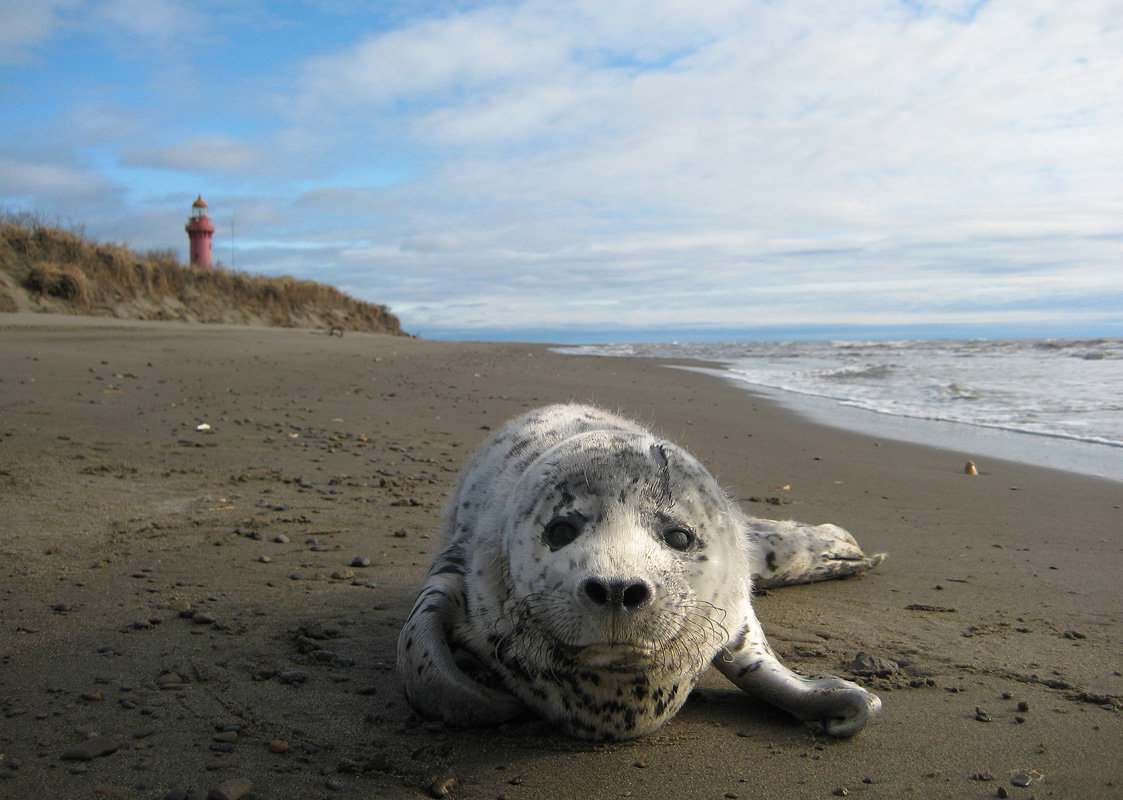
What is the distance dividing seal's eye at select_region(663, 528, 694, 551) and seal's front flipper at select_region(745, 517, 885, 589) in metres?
1.99

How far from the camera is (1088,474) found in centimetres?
766

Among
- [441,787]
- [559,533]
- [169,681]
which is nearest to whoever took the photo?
[441,787]

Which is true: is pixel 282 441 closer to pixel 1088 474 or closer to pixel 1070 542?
pixel 1070 542

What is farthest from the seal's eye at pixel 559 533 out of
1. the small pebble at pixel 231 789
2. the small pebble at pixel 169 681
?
the small pebble at pixel 169 681

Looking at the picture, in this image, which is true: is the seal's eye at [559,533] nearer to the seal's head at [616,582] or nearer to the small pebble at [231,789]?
the seal's head at [616,582]

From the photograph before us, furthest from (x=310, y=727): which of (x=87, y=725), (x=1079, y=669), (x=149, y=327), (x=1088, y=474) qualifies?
(x=149, y=327)

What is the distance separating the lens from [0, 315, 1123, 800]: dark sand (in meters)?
2.54

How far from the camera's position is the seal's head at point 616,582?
2389mm

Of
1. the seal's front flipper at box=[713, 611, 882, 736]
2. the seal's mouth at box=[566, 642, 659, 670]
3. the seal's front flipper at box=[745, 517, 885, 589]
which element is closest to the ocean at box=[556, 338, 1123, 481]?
the seal's front flipper at box=[745, 517, 885, 589]

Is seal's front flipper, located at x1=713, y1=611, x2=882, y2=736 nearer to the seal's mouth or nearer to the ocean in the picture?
the seal's mouth

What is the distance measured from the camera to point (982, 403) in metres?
13.5

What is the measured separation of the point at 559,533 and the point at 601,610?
0.38 m

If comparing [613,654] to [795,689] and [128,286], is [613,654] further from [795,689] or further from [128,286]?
[128,286]

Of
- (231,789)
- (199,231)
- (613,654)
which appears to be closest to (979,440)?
(613,654)
